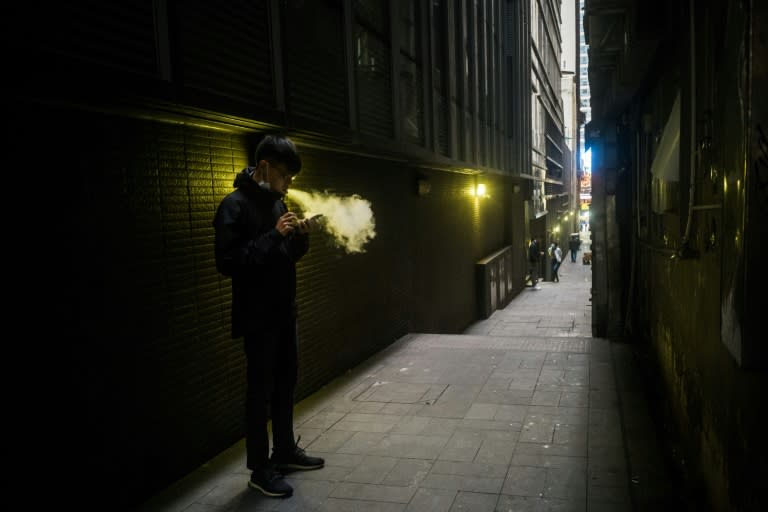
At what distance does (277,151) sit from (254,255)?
793 millimetres

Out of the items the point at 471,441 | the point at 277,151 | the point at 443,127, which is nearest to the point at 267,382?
the point at 277,151

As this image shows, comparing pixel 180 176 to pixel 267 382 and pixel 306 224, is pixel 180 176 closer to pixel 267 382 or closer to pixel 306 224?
pixel 306 224

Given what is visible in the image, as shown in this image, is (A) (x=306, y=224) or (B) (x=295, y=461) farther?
(B) (x=295, y=461)

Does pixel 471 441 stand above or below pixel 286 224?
below

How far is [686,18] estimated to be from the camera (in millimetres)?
5027

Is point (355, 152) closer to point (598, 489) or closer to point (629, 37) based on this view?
point (629, 37)

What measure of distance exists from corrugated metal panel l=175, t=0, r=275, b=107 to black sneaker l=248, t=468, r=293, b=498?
302cm

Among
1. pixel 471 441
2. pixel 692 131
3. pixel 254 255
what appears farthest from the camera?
pixel 471 441

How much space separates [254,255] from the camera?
3.96m

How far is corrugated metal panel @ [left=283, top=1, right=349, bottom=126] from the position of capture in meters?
6.23

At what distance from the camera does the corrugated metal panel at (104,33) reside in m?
3.43

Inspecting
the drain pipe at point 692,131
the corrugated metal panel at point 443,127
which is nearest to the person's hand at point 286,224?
the drain pipe at point 692,131

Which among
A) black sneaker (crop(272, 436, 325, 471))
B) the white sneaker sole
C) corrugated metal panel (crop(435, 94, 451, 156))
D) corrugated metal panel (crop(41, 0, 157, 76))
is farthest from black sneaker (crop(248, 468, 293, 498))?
corrugated metal panel (crop(435, 94, 451, 156))

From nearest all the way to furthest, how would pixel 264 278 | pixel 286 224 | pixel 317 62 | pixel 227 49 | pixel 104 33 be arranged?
pixel 104 33 < pixel 286 224 < pixel 264 278 < pixel 227 49 < pixel 317 62
